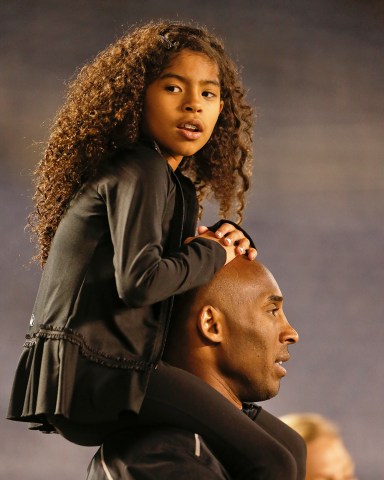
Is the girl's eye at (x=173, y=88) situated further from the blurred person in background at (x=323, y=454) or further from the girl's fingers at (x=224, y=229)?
the blurred person in background at (x=323, y=454)

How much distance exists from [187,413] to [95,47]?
3339 mm

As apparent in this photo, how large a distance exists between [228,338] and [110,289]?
36 centimetres

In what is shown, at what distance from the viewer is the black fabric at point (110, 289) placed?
2453 millimetres

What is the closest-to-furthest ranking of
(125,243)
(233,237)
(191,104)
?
(125,243) → (191,104) → (233,237)

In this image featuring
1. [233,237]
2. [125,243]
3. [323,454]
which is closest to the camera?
[125,243]

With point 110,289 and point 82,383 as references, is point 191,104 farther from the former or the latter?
point 82,383

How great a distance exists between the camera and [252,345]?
2.74 metres

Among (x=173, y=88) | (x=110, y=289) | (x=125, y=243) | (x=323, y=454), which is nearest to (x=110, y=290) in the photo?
(x=110, y=289)

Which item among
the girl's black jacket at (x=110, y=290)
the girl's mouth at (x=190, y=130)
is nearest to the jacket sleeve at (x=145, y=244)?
the girl's black jacket at (x=110, y=290)

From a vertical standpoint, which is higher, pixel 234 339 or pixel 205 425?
pixel 234 339

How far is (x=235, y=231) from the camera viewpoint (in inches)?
111

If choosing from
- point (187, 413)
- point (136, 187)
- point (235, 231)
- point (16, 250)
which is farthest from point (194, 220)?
point (16, 250)

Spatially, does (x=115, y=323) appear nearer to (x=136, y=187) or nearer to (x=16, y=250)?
(x=136, y=187)

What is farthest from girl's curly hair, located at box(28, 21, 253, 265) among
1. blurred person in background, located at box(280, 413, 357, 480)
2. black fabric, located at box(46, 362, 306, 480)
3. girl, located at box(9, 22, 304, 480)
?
blurred person in background, located at box(280, 413, 357, 480)
